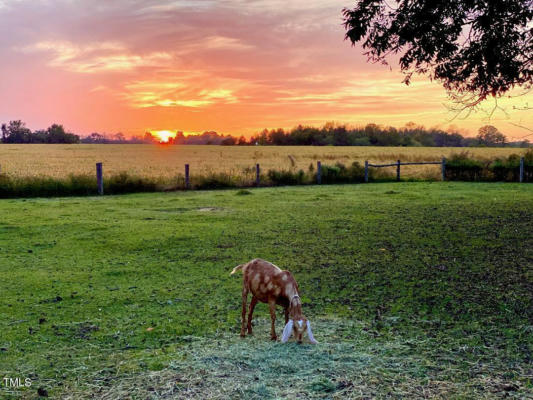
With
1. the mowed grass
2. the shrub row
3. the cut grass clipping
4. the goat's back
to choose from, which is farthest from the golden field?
the cut grass clipping

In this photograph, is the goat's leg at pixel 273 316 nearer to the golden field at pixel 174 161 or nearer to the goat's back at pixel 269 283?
the goat's back at pixel 269 283

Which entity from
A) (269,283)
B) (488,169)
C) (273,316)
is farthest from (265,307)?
(488,169)

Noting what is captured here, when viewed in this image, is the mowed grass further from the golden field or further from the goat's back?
the golden field

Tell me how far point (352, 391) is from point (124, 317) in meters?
3.47

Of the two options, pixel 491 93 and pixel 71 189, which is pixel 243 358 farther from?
pixel 71 189

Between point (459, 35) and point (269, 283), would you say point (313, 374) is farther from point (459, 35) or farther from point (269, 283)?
point (459, 35)

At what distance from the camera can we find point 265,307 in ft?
23.4

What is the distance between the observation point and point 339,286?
8.09 m

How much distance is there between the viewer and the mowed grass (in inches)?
186

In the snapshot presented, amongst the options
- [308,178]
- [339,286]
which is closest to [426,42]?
[339,286]

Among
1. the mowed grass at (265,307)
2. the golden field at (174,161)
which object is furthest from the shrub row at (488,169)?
the mowed grass at (265,307)

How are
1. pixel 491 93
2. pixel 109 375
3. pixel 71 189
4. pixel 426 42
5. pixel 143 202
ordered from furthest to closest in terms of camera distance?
pixel 71 189 → pixel 143 202 → pixel 491 93 → pixel 426 42 → pixel 109 375

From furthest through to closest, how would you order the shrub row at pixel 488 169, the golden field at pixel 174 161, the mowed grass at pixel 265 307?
1. the golden field at pixel 174 161
2. the shrub row at pixel 488 169
3. the mowed grass at pixel 265 307

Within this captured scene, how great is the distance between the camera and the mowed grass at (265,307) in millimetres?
4727
